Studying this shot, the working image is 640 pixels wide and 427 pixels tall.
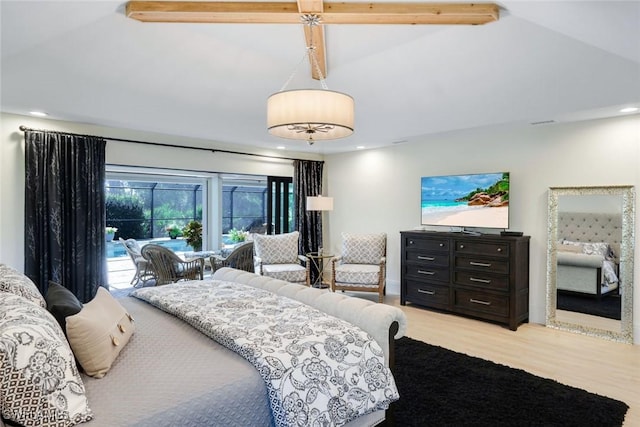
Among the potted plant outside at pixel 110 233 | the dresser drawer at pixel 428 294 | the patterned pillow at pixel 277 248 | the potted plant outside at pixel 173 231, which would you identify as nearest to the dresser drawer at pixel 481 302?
the dresser drawer at pixel 428 294

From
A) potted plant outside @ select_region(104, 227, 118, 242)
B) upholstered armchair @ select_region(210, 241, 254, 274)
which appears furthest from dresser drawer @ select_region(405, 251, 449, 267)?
potted plant outside @ select_region(104, 227, 118, 242)

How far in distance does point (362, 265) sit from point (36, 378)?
477 cm

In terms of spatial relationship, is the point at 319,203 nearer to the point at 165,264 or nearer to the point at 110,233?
the point at 165,264

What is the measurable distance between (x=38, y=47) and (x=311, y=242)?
467 cm

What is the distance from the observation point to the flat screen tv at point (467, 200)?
4797 millimetres

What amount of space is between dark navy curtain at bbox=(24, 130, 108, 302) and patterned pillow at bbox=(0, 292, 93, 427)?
3141 mm

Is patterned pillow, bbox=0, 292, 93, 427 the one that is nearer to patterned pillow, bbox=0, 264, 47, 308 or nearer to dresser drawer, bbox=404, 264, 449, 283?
patterned pillow, bbox=0, 264, 47, 308

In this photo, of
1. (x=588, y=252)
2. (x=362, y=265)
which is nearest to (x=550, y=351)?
(x=588, y=252)

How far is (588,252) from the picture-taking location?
14.1 feet

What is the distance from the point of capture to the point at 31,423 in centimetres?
128

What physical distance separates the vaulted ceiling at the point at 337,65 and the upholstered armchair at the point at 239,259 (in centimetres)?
170

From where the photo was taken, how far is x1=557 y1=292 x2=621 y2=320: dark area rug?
4107 millimetres

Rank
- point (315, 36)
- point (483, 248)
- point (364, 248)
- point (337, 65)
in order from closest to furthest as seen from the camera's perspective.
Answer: point (315, 36) → point (337, 65) → point (483, 248) → point (364, 248)

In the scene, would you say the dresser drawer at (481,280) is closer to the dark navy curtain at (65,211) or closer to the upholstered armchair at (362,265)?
the upholstered armchair at (362,265)
